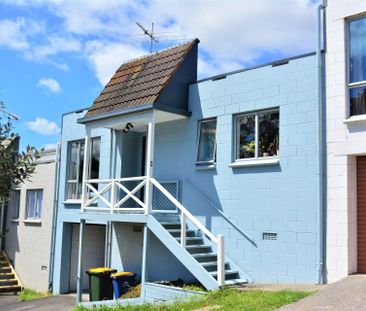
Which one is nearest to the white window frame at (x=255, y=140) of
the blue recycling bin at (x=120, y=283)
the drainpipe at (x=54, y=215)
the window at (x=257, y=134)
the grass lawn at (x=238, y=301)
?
the window at (x=257, y=134)

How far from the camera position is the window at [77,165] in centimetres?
1656

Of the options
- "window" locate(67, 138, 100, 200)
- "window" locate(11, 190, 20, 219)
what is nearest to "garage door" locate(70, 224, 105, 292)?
"window" locate(67, 138, 100, 200)

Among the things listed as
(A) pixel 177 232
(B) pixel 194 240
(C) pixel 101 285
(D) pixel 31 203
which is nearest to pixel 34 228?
(D) pixel 31 203

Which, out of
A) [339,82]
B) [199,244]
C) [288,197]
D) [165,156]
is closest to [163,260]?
[199,244]

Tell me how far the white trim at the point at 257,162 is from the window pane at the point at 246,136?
0.22 meters

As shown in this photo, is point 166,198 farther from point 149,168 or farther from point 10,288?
point 10,288

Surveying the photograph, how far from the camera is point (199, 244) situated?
40.6 ft

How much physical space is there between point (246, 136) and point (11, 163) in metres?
7.65

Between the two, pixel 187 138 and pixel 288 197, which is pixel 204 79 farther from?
pixel 288 197

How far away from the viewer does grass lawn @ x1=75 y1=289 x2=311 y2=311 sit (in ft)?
27.5

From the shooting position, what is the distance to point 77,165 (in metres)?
17.4

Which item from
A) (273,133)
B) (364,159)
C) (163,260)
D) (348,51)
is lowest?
(163,260)

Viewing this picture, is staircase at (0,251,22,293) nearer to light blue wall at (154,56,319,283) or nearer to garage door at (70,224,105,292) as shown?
garage door at (70,224,105,292)

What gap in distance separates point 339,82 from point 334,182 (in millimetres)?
2069
